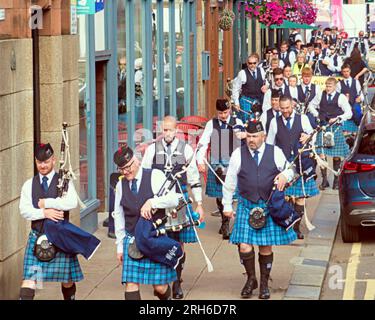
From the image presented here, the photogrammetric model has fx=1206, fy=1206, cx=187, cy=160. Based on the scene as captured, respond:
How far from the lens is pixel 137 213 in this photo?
10.8m

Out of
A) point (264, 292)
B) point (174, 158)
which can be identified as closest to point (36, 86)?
point (174, 158)

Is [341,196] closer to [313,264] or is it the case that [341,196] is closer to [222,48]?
[313,264]

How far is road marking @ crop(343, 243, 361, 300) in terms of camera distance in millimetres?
A: 12723

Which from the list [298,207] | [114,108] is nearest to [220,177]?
[298,207]

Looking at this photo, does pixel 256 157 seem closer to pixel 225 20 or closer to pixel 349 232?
pixel 349 232

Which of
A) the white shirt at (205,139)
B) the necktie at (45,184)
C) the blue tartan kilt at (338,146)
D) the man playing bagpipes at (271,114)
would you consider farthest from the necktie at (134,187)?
the blue tartan kilt at (338,146)

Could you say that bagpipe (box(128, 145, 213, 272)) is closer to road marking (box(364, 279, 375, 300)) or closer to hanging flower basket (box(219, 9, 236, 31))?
road marking (box(364, 279, 375, 300))

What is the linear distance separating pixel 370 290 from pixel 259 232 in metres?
1.52

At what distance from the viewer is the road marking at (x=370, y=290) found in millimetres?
12461

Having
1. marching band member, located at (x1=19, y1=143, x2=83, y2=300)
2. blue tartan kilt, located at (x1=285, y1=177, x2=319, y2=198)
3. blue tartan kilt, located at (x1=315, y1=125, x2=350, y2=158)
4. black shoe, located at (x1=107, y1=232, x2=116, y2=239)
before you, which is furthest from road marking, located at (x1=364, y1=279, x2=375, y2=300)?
blue tartan kilt, located at (x1=315, y1=125, x2=350, y2=158)

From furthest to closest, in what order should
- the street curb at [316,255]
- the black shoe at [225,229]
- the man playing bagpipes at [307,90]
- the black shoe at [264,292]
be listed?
the man playing bagpipes at [307,90] → the black shoe at [225,229] → the street curb at [316,255] → the black shoe at [264,292]

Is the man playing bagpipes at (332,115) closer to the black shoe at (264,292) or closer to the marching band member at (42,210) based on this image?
the black shoe at (264,292)

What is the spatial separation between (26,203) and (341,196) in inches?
223

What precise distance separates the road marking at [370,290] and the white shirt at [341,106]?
6620 mm
